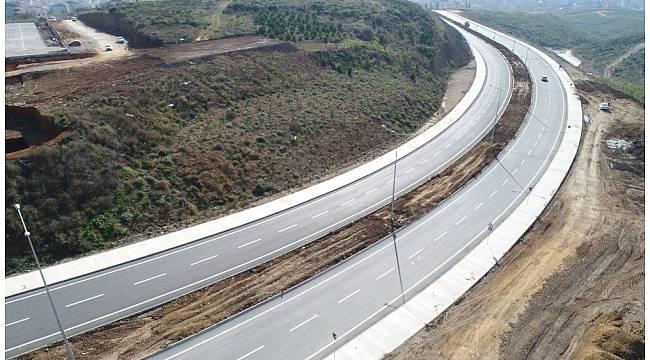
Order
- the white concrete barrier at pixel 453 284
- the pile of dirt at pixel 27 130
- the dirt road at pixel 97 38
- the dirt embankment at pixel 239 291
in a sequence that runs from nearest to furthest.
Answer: the dirt embankment at pixel 239 291, the white concrete barrier at pixel 453 284, the pile of dirt at pixel 27 130, the dirt road at pixel 97 38

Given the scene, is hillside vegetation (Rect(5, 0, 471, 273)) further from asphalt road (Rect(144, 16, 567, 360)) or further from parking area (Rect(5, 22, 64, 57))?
parking area (Rect(5, 22, 64, 57))

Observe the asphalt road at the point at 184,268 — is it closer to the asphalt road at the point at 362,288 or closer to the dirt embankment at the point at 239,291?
the dirt embankment at the point at 239,291

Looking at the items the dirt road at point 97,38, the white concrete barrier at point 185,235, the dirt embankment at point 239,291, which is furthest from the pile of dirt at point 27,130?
the dirt road at point 97,38

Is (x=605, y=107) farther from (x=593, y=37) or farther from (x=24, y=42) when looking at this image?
(x=593, y=37)

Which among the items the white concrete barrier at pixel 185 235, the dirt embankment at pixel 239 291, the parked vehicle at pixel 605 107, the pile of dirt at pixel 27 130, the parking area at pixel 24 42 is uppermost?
the parking area at pixel 24 42

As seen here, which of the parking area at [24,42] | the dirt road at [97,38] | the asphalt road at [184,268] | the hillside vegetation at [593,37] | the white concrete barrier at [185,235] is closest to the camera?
→ the asphalt road at [184,268]

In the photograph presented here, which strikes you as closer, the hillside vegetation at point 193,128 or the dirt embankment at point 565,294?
the dirt embankment at point 565,294

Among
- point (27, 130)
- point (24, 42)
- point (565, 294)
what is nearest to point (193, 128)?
point (27, 130)
